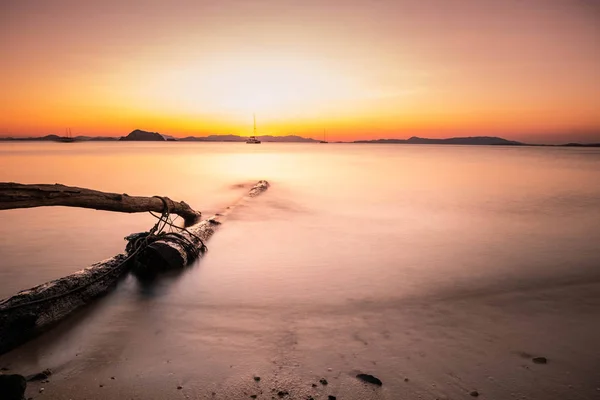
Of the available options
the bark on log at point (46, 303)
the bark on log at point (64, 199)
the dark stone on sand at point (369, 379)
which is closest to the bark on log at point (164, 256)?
the bark on log at point (46, 303)

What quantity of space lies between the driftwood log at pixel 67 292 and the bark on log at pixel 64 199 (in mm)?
1157

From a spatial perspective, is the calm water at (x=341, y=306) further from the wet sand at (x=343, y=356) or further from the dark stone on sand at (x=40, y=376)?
the dark stone on sand at (x=40, y=376)

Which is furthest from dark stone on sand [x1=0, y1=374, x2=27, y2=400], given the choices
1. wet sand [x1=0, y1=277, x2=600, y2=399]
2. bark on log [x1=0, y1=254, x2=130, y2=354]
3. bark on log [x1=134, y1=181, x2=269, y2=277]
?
bark on log [x1=134, y1=181, x2=269, y2=277]

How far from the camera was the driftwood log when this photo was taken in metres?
4.67

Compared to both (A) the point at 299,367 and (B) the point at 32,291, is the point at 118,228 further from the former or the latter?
(A) the point at 299,367

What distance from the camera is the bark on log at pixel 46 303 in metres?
4.62

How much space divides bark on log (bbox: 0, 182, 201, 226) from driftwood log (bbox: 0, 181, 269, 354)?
3.79ft

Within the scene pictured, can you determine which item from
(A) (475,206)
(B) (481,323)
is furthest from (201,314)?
(A) (475,206)

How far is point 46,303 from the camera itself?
5.20m

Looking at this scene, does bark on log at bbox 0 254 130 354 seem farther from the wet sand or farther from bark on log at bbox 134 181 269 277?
bark on log at bbox 134 181 269 277

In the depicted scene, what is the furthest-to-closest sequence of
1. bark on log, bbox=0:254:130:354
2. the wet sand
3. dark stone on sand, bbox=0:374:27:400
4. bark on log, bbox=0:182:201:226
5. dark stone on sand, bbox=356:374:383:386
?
bark on log, bbox=0:182:201:226 → bark on log, bbox=0:254:130:354 → dark stone on sand, bbox=356:374:383:386 → the wet sand → dark stone on sand, bbox=0:374:27:400

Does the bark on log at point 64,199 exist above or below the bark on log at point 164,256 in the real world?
above

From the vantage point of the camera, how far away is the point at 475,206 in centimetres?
1917

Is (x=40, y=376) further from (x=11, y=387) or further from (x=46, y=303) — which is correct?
(x=46, y=303)
